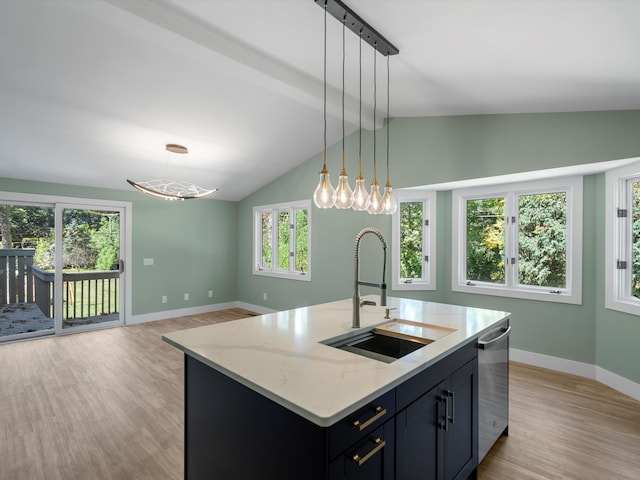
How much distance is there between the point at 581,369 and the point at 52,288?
6723 millimetres

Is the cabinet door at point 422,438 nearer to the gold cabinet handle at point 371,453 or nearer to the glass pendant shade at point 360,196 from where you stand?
the gold cabinet handle at point 371,453

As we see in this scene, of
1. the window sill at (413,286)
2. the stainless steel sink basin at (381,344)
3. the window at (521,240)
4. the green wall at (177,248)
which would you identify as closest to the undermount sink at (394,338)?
the stainless steel sink basin at (381,344)

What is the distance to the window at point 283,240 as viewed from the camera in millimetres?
5480

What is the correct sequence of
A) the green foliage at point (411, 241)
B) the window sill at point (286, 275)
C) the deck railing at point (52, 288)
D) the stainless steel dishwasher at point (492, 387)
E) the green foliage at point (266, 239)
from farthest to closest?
1. the green foliage at point (266, 239)
2. the window sill at point (286, 275)
3. the deck railing at point (52, 288)
4. the green foliage at point (411, 241)
5. the stainless steel dishwasher at point (492, 387)

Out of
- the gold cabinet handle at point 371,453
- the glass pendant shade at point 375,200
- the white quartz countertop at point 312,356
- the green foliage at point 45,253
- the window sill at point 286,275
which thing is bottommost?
the gold cabinet handle at point 371,453

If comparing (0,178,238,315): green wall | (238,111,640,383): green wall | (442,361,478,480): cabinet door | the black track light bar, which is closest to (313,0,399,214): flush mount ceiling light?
the black track light bar

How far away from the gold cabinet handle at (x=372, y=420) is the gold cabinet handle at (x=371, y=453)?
0.27ft

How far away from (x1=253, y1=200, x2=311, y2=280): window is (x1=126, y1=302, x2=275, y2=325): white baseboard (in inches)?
27.5

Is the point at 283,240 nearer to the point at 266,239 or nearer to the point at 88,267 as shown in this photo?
the point at 266,239

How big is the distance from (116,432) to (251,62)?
2994mm

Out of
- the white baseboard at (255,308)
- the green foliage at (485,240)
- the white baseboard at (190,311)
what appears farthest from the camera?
the white baseboard at (255,308)

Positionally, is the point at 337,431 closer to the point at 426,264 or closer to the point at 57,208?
the point at 426,264

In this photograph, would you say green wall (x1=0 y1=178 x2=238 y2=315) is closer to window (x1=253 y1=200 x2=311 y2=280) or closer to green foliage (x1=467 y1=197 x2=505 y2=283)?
window (x1=253 y1=200 x2=311 y2=280)

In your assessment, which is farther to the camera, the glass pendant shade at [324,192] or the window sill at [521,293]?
the window sill at [521,293]
